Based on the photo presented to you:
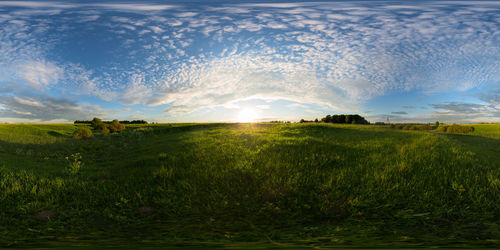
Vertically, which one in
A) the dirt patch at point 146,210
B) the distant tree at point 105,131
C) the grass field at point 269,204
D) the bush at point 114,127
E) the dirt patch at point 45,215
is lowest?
the dirt patch at point 45,215

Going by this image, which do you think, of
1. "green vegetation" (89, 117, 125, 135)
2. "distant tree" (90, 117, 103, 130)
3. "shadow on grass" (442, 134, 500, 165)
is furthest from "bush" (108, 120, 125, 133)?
"shadow on grass" (442, 134, 500, 165)

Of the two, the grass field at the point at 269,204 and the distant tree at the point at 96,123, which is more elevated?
A: the distant tree at the point at 96,123

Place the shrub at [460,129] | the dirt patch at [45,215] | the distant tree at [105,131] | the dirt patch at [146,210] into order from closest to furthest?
the dirt patch at [45,215] < the dirt patch at [146,210] < the distant tree at [105,131] < the shrub at [460,129]

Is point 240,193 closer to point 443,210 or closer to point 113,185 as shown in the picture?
point 113,185

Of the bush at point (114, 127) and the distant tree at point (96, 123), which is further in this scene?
the distant tree at point (96, 123)

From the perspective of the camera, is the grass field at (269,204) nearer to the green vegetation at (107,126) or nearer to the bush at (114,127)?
the bush at (114,127)

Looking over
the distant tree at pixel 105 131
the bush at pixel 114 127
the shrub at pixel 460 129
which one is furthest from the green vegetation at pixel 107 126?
the shrub at pixel 460 129

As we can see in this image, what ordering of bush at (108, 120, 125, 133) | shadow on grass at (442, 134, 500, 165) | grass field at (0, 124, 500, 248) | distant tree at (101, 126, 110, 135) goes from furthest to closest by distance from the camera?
bush at (108, 120, 125, 133) → distant tree at (101, 126, 110, 135) → shadow on grass at (442, 134, 500, 165) → grass field at (0, 124, 500, 248)

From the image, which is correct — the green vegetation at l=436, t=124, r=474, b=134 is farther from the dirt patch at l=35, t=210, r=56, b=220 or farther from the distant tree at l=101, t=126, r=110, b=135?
the distant tree at l=101, t=126, r=110, b=135

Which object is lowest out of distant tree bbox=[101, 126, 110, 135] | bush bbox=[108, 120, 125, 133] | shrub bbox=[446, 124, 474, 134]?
distant tree bbox=[101, 126, 110, 135]

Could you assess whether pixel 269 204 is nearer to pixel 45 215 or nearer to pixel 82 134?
pixel 45 215

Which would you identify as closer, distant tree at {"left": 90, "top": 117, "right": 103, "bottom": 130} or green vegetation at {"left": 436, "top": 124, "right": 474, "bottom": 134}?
distant tree at {"left": 90, "top": 117, "right": 103, "bottom": 130}

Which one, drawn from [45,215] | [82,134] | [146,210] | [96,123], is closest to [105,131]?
[96,123]

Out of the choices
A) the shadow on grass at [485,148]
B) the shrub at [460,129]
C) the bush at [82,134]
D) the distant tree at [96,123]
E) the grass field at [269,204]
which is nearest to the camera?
the grass field at [269,204]
